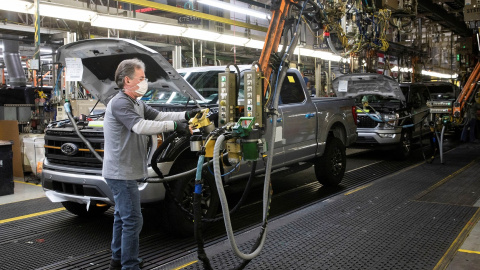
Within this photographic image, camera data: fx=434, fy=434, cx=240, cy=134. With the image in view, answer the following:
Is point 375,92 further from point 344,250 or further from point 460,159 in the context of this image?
point 344,250

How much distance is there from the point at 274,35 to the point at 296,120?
6.23ft

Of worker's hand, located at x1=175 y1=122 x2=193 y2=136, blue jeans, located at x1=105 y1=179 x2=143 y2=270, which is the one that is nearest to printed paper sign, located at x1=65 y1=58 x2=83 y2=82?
blue jeans, located at x1=105 y1=179 x2=143 y2=270

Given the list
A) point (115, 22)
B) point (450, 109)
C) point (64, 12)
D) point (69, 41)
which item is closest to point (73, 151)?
point (64, 12)

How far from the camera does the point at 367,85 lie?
1008cm

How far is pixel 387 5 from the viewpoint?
907 cm

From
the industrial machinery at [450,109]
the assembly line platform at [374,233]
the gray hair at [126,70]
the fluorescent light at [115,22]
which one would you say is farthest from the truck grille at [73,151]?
the industrial machinery at [450,109]

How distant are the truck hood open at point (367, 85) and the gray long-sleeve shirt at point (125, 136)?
7.14 m

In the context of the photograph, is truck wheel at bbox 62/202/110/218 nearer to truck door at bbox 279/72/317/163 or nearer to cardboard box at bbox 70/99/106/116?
truck door at bbox 279/72/317/163

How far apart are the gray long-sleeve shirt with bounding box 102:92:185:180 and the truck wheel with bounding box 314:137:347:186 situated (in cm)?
390

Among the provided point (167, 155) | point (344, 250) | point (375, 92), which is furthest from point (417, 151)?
point (167, 155)

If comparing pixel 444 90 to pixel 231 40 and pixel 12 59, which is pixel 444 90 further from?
pixel 12 59

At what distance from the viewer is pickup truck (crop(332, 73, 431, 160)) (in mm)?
9633

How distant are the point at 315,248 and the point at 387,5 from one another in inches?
261

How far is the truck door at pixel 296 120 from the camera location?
5797 millimetres
